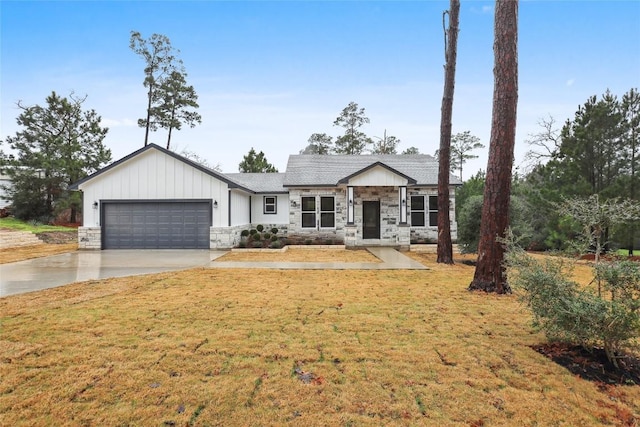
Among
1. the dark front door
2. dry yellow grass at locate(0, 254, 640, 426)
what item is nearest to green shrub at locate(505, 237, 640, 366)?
dry yellow grass at locate(0, 254, 640, 426)

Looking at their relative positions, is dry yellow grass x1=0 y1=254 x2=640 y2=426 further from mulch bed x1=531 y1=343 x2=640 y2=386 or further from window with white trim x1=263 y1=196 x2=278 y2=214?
window with white trim x1=263 y1=196 x2=278 y2=214

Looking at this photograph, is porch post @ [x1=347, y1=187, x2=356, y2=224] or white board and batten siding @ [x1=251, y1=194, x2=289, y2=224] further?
white board and batten siding @ [x1=251, y1=194, x2=289, y2=224]

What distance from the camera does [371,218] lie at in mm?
16266

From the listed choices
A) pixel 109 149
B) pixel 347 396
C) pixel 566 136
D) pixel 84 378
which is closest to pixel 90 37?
pixel 109 149

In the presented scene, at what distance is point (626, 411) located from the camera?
2.44 metres

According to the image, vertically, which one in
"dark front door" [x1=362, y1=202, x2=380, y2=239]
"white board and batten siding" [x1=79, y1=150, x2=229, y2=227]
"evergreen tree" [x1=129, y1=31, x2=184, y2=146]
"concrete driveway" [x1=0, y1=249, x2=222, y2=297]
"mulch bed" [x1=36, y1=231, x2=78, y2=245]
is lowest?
A: "concrete driveway" [x1=0, y1=249, x2=222, y2=297]

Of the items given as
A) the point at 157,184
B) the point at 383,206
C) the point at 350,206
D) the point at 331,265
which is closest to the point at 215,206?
the point at 157,184

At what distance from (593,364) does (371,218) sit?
13.1 m

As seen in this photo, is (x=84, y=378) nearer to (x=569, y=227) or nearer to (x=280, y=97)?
(x=569, y=227)

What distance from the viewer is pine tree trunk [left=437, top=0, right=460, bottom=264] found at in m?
9.77

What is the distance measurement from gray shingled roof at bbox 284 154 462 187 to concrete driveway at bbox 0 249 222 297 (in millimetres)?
7229

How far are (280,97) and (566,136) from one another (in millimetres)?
17328

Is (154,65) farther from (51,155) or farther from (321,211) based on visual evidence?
(321,211)

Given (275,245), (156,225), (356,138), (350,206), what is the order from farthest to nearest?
(356,138)
(275,245)
(350,206)
(156,225)
